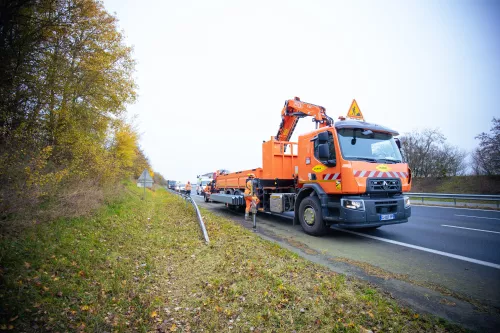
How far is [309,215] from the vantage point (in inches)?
273

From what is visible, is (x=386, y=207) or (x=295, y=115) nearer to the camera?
(x=386, y=207)

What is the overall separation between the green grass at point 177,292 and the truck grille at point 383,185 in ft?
9.03

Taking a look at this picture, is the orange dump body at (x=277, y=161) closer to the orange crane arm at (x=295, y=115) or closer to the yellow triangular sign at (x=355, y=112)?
the orange crane arm at (x=295, y=115)

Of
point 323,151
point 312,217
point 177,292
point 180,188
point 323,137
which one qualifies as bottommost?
point 177,292

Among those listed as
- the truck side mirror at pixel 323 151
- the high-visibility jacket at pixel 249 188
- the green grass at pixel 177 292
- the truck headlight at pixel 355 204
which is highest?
the truck side mirror at pixel 323 151

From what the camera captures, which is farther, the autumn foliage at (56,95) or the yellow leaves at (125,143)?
the yellow leaves at (125,143)

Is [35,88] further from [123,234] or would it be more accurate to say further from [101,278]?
[101,278]

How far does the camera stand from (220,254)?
495cm

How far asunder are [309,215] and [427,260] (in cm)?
292

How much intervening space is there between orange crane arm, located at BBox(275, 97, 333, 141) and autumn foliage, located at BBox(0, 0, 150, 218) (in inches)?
268

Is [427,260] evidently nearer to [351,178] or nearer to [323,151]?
[351,178]

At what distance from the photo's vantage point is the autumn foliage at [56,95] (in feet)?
15.8

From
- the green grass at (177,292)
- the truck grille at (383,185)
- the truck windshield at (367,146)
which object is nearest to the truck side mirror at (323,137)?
the truck windshield at (367,146)

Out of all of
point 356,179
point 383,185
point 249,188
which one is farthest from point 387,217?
point 249,188
